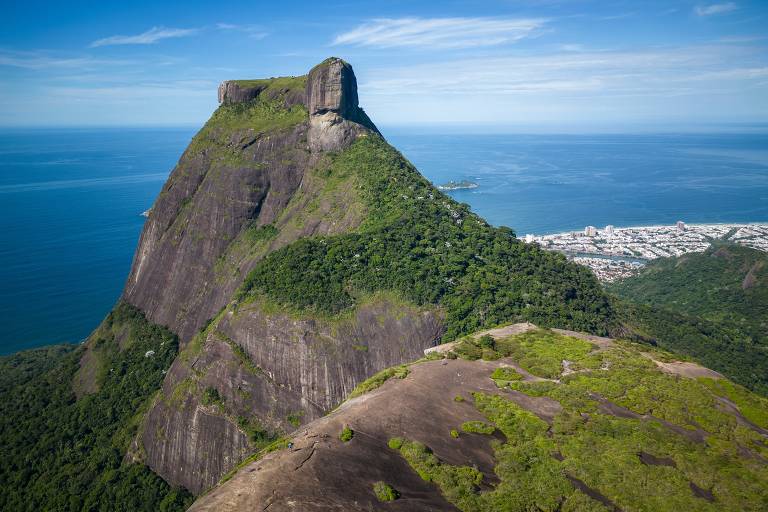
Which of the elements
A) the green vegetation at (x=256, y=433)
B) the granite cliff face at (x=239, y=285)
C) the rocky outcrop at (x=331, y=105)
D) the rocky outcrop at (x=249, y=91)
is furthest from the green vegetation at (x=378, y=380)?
the rocky outcrop at (x=249, y=91)

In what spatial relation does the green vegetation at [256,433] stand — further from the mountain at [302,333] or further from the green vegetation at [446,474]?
the green vegetation at [446,474]

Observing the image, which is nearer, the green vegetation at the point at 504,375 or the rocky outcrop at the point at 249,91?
the green vegetation at the point at 504,375

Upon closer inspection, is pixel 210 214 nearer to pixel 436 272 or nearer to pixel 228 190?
pixel 228 190

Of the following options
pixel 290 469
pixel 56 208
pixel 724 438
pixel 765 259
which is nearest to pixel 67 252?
pixel 56 208

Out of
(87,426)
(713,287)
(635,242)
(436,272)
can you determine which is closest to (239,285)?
(87,426)

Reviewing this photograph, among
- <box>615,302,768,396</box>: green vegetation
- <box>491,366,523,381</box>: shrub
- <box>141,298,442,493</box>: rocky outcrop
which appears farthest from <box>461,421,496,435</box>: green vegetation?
<box>615,302,768,396</box>: green vegetation
